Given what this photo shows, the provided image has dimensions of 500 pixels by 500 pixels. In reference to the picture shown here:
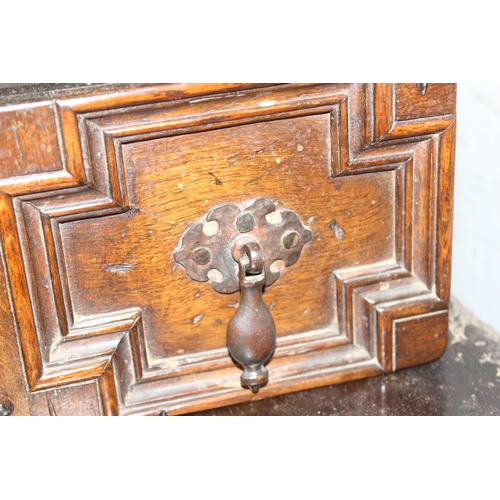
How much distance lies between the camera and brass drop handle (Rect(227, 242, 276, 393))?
95 cm

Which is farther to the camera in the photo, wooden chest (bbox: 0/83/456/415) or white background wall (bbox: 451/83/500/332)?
white background wall (bbox: 451/83/500/332)

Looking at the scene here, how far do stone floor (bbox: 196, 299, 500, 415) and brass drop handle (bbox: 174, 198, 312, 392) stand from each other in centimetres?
6

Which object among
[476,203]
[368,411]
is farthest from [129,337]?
[476,203]

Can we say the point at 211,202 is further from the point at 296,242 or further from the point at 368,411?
the point at 368,411

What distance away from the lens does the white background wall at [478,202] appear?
4.11 feet

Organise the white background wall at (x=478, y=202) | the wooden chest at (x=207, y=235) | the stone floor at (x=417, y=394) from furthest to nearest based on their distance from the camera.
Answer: the white background wall at (x=478, y=202), the stone floor at (x=417, y=394), the wooden chest at (x=207, y=235)

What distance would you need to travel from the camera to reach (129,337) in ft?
3.26

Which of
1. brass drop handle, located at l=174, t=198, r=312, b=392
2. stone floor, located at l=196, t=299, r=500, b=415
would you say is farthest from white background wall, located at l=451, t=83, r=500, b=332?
brass drop handle, located at l=174, t=198, r=312, b=392

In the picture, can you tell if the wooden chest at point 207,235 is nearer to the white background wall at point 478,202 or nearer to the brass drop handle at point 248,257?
the brass drop handle at point 248,257

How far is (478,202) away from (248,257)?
1.70ft

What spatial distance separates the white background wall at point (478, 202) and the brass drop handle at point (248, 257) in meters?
0.40

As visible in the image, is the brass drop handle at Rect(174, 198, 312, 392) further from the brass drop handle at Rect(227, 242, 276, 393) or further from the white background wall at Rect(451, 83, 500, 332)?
the white background wall at Rect(451, 83, 500, 332)

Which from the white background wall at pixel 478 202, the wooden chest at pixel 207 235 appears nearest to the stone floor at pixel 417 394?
the wooden chest at pixel 207 235
